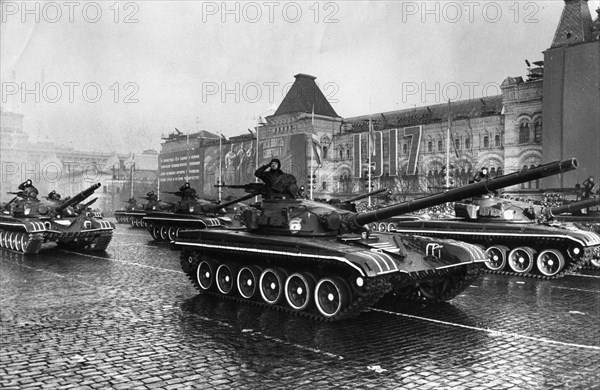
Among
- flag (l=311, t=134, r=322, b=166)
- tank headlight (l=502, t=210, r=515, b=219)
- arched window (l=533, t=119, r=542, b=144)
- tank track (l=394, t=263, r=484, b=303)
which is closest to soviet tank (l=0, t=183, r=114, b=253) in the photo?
tank track (l=394, t=263, r=484, b=303)

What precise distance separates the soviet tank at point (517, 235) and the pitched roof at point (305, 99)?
149 feet

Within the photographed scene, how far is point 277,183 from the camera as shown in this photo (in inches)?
449

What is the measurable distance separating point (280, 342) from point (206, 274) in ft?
14.1

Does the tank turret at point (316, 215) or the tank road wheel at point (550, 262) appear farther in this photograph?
the tank road wheel at point (550, 262)

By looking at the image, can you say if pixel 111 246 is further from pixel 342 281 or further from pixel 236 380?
pixel 236 380

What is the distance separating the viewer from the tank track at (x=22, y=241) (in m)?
18.7

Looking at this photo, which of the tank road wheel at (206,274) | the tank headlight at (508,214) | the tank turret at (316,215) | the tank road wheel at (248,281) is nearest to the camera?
the tank turret at (316,215)

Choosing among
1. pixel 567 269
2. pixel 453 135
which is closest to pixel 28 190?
pixel 567 269

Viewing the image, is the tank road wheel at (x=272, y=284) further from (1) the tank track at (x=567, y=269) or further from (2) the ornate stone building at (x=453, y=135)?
(2) the ornate stone building at (x=453, y=135)

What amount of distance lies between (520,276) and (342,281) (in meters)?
8.14

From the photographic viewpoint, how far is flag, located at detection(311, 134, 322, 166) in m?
55.9

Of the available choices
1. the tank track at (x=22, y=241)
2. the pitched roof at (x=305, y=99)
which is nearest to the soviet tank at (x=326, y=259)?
the tank track at (x=22, y=241)

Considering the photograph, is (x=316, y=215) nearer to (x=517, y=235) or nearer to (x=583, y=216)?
(x=517, y=235)

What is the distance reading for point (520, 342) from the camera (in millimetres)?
8055
